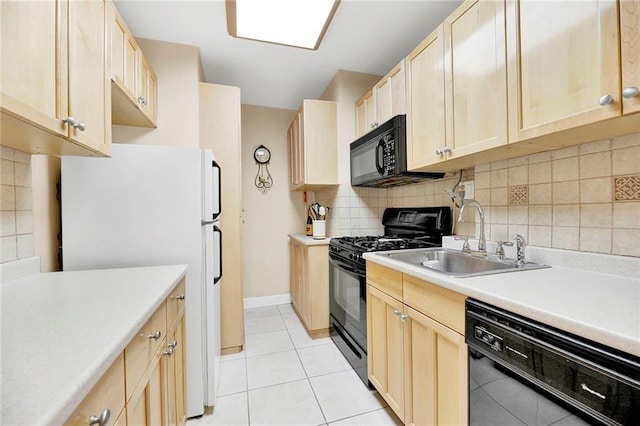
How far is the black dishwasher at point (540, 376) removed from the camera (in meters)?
0.59

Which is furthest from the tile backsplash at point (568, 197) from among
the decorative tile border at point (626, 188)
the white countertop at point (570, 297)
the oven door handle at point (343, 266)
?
the oven door handle at point (343, 266)

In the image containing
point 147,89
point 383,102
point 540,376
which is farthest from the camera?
point 383,102

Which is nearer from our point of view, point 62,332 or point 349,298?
point 62,332

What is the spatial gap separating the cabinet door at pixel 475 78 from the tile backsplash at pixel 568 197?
31 centimetres

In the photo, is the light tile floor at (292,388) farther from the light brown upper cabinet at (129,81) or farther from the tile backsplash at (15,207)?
the light brown upper cabinet at (129,81)

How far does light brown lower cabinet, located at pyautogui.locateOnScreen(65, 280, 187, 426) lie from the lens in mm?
565

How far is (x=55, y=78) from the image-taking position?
889 mm

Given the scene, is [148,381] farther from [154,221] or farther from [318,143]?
[318,143]

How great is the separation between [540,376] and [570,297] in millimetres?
262

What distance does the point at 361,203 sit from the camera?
8.89 feet

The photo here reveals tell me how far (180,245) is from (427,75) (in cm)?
178

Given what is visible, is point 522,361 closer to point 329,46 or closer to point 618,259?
point 618,259

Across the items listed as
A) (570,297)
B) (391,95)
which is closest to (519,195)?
(570,297)

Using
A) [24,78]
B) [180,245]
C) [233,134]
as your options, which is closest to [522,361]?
[180,245]
